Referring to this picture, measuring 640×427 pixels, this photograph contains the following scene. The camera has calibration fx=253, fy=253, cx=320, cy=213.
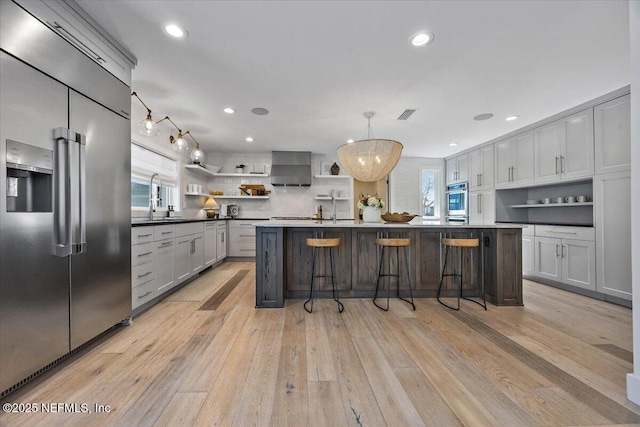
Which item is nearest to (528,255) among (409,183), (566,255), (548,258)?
(548,258)

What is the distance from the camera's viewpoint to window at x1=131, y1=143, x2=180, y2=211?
3604 millimetres

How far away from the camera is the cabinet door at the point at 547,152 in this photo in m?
3.70

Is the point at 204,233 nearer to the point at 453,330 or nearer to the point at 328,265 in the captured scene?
the point at 328,265

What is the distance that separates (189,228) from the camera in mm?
3816

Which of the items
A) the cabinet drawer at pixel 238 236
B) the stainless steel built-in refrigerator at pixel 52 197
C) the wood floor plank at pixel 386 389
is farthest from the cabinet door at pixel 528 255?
the stainless steel built-in refrigerator at pixel 52 197

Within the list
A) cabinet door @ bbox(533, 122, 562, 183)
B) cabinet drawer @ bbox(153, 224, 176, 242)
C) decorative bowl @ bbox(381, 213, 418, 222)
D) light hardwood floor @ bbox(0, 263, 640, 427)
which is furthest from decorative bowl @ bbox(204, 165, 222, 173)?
cabinet door @ bbox(533, 122, 562, 183)

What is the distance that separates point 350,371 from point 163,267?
8.37 feet

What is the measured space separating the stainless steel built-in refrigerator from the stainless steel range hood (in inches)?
150

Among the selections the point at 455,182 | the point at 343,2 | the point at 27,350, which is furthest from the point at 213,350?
the point at 455,182

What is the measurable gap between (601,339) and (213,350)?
10.4ft

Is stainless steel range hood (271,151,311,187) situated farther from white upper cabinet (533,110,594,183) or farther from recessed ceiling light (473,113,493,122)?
white upper cabinet (533,110,594,183)

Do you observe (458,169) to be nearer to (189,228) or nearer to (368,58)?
(368,58)

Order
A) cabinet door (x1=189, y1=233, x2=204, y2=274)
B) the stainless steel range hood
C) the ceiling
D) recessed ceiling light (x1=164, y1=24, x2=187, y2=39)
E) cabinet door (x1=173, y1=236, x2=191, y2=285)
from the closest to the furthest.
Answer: the ceiling → recessed ceiling light (x1=164, y1=24, x2=187, y2=39) → cabinet door (x1=173, y1=236, x2=191, y2=285) → cabinet door (x1=189, y1=233, x2=204, y2=274) → the stainless steel range hood

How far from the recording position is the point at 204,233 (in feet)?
14.5
